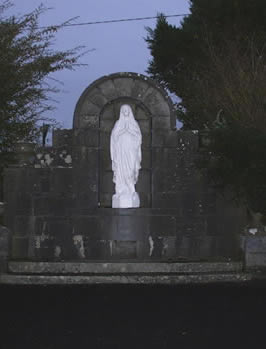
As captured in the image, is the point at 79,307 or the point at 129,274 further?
the point at 129,274

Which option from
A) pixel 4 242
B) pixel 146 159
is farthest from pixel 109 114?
pixel 4 242

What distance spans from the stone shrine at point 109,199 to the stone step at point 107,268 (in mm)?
630

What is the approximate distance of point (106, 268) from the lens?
32.6 ft

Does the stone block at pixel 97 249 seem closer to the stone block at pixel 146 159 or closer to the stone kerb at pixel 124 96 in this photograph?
the stone block at pixel 146 159

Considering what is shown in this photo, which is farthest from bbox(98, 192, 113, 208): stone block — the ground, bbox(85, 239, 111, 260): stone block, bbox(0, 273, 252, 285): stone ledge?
the ground

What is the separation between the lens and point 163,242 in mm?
10828

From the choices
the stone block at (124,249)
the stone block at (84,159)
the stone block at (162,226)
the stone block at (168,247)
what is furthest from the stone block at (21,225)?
the stone block at (168,247)

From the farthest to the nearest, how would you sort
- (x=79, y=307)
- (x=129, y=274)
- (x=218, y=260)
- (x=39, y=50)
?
1. (x=39, y=50)
2. (x=218, y=260)
3. (x=129, y=274)
4. (x=79, y=307)

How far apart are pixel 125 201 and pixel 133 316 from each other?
14.4 ft

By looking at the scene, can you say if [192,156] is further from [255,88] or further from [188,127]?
[188,127]

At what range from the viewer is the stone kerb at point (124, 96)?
11.1 meters

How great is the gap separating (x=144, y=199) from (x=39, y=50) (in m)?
6.67

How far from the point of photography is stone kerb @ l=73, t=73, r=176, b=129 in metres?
11.1

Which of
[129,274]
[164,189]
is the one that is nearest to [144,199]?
[164,189]
